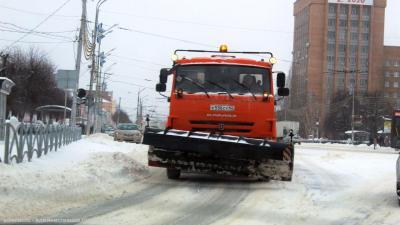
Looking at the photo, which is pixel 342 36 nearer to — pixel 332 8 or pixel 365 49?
pixel 332 8

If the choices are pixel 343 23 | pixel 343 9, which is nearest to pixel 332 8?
pixel 343 9

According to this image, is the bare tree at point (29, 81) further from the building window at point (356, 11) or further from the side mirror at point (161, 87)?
the side mirror at point (161, 87)

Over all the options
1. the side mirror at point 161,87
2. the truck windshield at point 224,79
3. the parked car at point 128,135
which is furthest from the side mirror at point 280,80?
the parked car at point 128,135

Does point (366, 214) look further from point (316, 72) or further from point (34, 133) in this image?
point (316, 72)

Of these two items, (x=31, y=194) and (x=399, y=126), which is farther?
(x=399, y=126)

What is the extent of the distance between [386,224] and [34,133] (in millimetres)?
8810

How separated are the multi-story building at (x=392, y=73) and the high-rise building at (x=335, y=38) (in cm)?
687

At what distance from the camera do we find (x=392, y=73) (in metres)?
92.9

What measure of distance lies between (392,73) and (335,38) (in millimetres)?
25140

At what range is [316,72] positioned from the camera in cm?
7125

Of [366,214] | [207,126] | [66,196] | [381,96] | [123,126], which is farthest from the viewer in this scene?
[381,96]

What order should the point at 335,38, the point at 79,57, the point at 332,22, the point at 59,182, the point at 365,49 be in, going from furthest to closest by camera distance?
the point at 335,38 → the point at 332,22 → the point at 365,49 → the point at 79,57 → the point at 59,182

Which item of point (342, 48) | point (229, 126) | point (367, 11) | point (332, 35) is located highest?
point (367, 11)

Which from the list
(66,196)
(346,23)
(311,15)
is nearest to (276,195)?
(66,196)
